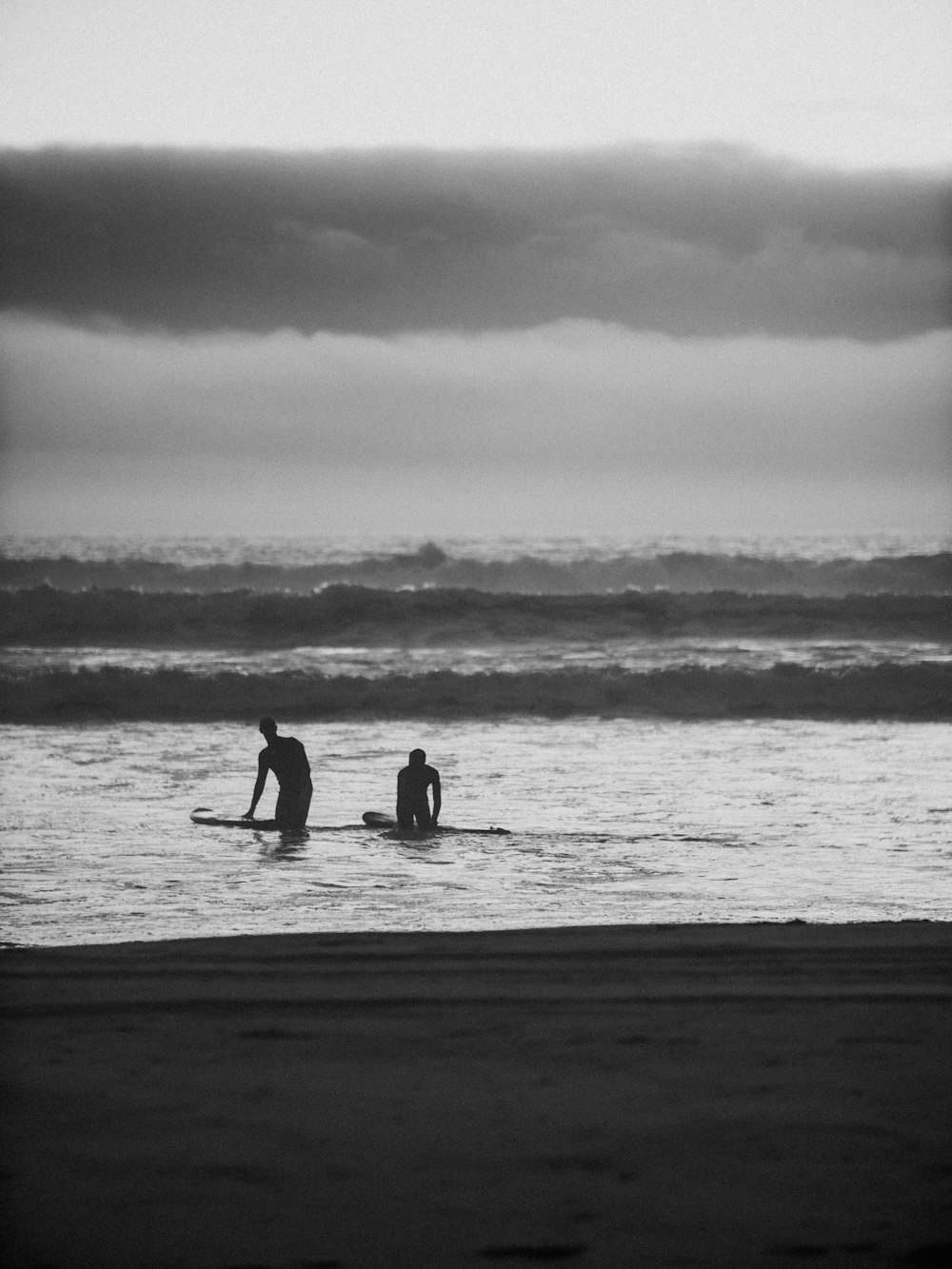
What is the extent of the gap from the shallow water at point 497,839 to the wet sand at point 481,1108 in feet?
5.00

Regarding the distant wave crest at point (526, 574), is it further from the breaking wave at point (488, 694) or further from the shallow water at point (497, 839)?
the shallow water at point (497, 839)

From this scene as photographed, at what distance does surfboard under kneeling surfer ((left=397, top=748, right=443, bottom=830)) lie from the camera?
10797 mm

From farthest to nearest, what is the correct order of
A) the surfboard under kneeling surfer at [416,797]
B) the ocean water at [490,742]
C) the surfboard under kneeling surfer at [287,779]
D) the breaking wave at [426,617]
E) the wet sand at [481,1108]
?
the breaking wave at [426,617], the surfboard under kneeling surfer at [287,779], the surfboard under kneeling surfer at [416,797], the ocean water at [490,742], the wet sand at [481,1108]

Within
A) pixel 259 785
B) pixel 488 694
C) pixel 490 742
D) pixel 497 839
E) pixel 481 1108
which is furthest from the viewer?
pixel 488 694

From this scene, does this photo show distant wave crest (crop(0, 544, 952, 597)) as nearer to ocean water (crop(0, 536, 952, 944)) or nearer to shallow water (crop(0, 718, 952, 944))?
ocean water (crop(0, 536, 952, 944))

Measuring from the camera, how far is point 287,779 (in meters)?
11.3

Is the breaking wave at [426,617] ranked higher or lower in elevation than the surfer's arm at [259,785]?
higher

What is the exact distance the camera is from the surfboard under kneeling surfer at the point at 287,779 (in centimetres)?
1100

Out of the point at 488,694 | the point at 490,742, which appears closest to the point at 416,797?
the point at 490,742

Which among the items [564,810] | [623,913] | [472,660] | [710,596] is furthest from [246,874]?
[710,596]

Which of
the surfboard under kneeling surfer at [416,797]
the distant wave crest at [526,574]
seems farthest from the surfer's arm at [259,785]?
the distant wave crest at [526,574]

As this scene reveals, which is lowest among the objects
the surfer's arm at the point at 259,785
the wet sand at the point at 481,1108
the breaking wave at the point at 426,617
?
the wet sand at the point at 481,1108

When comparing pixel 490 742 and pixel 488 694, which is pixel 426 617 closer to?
pixel 488 694

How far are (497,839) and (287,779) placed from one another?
6.48ft
